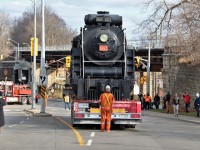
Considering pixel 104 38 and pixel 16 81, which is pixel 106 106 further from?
pixel 16 81

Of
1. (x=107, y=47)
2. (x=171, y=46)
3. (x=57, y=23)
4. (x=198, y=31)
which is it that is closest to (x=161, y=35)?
(x=198, y=31)

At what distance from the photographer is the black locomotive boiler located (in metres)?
22.2

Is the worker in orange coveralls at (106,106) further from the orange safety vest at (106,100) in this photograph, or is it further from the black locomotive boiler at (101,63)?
the black locomotive boiler at (101,63)

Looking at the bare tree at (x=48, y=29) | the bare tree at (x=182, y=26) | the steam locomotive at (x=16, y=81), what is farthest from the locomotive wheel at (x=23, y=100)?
the bare tree at (x=48, y=29)

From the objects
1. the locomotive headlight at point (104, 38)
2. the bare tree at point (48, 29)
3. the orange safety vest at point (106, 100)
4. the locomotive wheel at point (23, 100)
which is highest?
the bare tree at point (48, 29)

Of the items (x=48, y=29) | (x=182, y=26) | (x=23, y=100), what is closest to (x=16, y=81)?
(x=23, y=100)

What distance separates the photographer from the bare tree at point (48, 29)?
150m

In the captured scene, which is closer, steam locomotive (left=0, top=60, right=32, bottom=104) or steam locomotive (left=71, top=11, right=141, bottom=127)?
steam locomotive (left=71, top=11, right=141, bottom=127)

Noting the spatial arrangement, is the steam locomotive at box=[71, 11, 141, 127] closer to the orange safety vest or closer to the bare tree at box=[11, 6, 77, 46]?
the orange safety vest

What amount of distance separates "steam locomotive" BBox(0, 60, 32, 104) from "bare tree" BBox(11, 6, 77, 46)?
82.8 metres

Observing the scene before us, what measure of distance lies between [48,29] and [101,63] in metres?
132

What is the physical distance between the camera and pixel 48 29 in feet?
504

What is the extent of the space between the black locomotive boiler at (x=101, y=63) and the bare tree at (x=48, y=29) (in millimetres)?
124646

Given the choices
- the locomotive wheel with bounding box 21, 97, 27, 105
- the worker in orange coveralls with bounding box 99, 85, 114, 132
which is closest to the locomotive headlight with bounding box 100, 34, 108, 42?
the worker in orange coveralls with bounding box 99, 85, 114, 132
